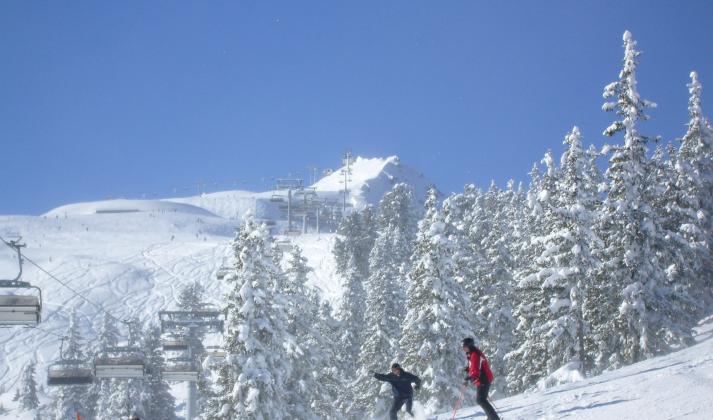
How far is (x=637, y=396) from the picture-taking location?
17.4m

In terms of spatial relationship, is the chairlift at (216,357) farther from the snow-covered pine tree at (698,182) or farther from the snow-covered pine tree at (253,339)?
the snow-covered pine tree at (698,182)

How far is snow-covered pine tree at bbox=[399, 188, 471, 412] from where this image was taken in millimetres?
34125

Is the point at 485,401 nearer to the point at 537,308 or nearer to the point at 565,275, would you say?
the point at 565,275

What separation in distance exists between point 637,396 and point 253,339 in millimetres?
16468

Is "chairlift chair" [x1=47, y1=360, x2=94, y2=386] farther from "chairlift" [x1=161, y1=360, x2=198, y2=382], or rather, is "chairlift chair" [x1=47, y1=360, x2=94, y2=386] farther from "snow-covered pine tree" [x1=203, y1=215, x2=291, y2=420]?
"snow-covered pine tree" [x1=203, y1=215, x2=291, y2=420]

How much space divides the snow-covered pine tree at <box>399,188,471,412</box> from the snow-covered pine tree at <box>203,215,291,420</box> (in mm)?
6939

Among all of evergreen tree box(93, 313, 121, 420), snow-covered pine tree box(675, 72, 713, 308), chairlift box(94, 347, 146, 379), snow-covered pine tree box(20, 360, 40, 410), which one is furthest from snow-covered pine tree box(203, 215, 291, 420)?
snow-covered pine tree box(20, 360, 40, 410)

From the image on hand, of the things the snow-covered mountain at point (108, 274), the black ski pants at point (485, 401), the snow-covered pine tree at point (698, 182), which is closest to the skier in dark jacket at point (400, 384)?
the black ski pants at point (485, 401)

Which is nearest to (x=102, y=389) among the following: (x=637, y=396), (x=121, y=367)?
(x=121, y=367)

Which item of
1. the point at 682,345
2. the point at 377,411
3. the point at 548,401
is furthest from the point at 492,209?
the point at 548,401

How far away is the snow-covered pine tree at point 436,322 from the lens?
3412 cm

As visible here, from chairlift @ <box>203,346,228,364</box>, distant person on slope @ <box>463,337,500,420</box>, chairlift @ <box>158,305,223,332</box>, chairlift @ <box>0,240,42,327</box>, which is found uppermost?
chairlift @ <box>0,240,42,327</box>

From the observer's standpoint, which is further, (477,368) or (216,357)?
(216,357)

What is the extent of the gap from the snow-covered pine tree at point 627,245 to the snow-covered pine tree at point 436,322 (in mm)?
6530
